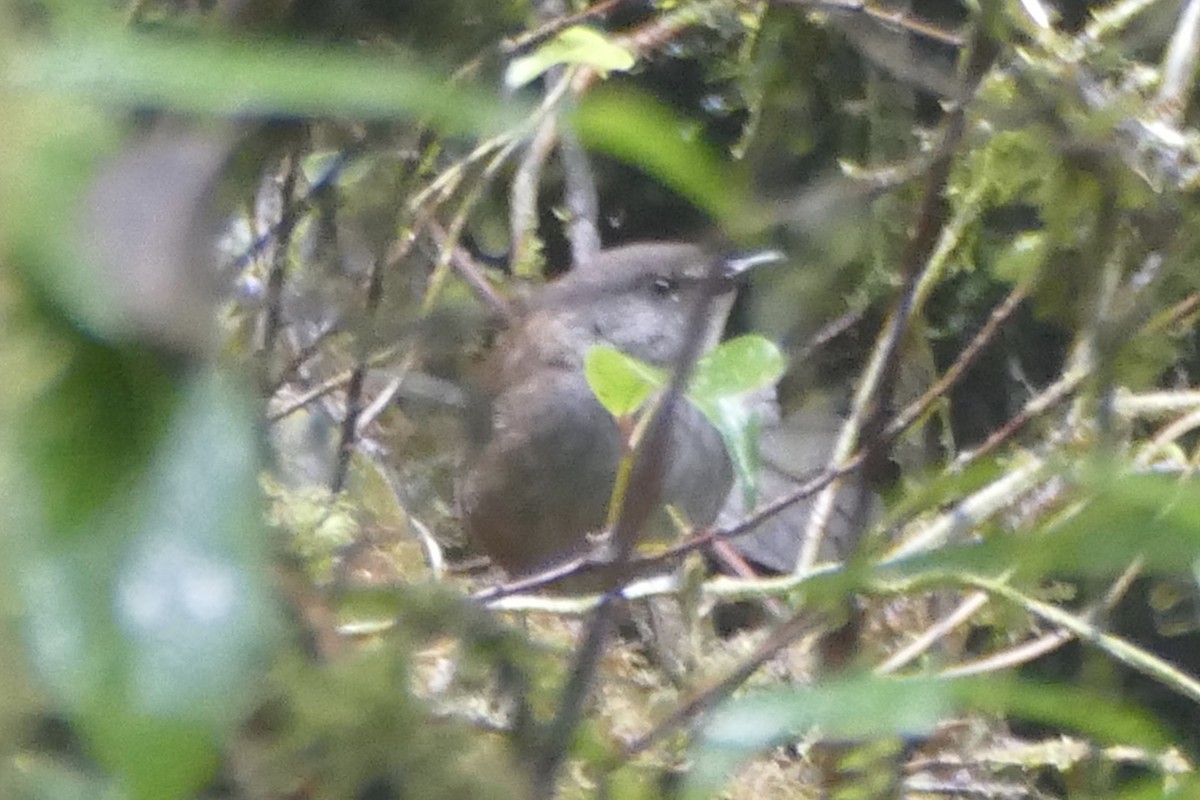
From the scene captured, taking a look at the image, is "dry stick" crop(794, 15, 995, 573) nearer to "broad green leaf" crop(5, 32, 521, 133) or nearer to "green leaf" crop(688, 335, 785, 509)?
"green leaf" crop(688, 335, 785, 509)

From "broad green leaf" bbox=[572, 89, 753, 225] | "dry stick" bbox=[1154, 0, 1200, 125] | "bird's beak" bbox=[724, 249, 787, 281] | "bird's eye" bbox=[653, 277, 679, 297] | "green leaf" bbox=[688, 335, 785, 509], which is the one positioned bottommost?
"green leaf" bbox=[688, 335, 785, 509]

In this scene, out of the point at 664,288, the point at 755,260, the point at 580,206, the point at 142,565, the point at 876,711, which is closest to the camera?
the point at 142,565

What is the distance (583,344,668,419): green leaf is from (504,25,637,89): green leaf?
302 mm

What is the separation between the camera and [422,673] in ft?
2.33

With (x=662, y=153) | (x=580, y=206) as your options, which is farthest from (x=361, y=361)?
(x=580, y=206)

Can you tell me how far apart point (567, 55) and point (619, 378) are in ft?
1.19

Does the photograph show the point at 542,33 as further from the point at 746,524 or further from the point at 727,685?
the point at 727,685

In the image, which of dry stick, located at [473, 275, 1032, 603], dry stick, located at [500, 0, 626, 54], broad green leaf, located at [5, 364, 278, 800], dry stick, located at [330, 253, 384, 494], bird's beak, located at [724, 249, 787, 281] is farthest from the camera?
bird's beak, located at [724, 249, 787, 281]

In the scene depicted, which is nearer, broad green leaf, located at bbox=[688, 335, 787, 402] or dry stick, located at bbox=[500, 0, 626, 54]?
broad green leaf, located at bbox=[688, 335, 787, 402]

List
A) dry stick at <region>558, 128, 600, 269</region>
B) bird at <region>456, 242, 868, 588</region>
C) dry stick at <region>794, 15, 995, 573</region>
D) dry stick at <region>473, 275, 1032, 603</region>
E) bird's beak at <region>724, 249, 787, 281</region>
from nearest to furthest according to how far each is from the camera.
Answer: dry stick at <region>794, 15, 995, 573</region> → dry stick at <region>473, 275, 1032, 603</region> → bird's beak at <region>724, 249, 787, 281</region> → bird at <region>456, 242, 868, 588</region> → dry stick at <region>558, 128, 600, 269</region>

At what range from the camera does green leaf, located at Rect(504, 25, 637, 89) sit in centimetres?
87

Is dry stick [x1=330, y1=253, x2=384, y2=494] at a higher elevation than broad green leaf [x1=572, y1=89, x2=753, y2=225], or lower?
lower

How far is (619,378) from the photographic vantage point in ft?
2.07

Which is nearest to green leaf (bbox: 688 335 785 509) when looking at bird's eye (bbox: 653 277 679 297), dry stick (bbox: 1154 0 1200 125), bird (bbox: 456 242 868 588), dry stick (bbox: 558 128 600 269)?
dry stick (bbox: 1154 0 1200 125)
